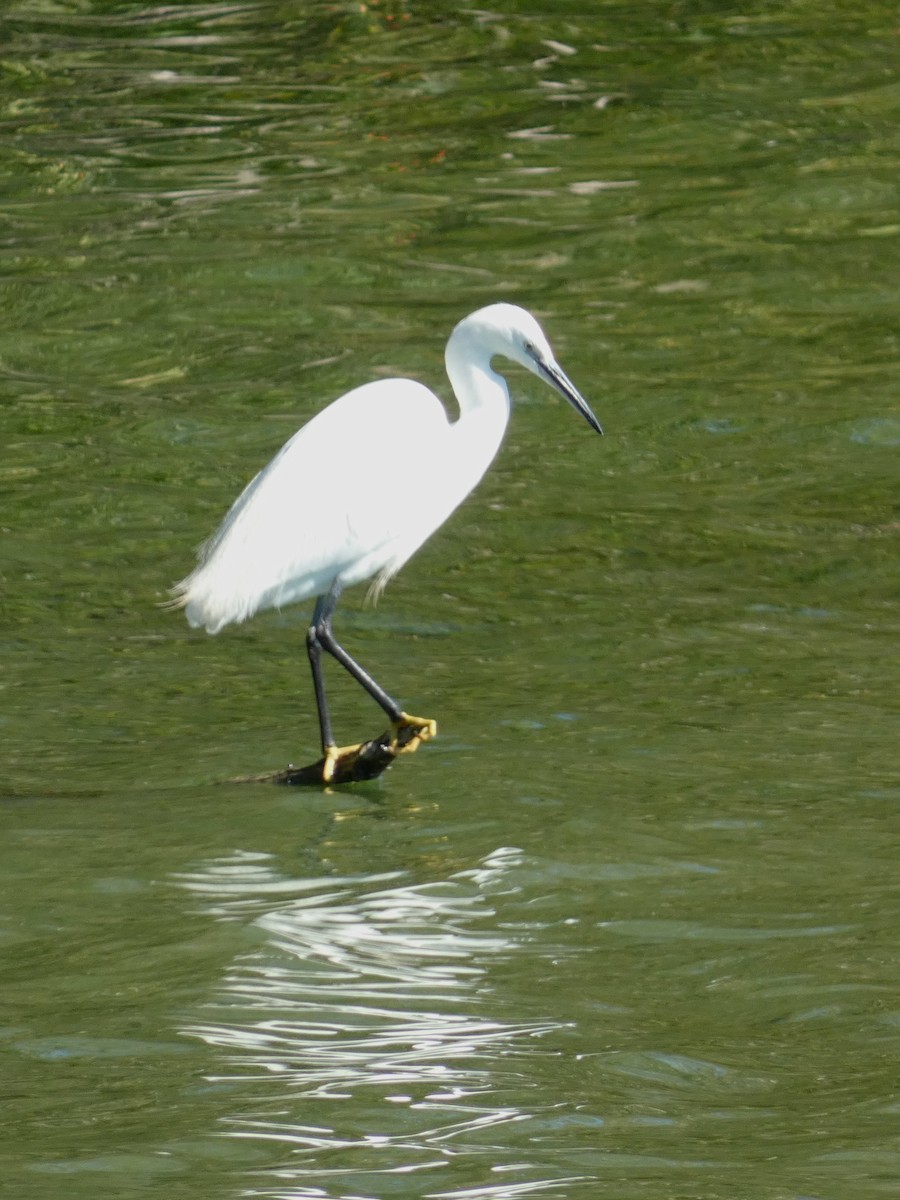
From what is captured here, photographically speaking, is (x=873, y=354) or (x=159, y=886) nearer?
(x=159, y=886)

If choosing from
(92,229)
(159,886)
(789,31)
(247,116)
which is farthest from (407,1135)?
(789,31)

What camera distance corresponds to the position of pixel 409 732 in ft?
21.1

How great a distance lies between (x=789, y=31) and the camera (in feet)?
52.8

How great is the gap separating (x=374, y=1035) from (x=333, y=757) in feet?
6.44

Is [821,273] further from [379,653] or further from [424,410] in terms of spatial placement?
[424,410]

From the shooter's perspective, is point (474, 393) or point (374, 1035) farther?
point (474, 393)

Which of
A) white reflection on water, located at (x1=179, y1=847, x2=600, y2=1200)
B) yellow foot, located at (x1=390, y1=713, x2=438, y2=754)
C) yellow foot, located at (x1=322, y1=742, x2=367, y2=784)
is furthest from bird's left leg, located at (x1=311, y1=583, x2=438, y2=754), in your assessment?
white reflection on water, located at (x1=179, y1=847, x2=600, y2=1200)

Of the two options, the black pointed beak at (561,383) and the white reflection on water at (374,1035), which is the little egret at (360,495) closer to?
the black pointed beak at (561,383)

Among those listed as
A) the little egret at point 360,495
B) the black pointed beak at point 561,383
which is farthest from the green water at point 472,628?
the black pointed beak at point 561,383

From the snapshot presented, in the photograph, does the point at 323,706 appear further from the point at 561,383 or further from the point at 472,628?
the point at 472,628

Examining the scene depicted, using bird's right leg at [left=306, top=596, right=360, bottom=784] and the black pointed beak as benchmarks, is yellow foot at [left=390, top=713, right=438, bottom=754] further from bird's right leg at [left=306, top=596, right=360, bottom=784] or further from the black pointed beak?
the black pointed beak

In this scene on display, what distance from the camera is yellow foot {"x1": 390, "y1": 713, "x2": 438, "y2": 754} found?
252 inches

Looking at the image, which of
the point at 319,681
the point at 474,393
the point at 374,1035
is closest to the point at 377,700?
the point at 319,681

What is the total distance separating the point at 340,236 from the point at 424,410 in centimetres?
680
